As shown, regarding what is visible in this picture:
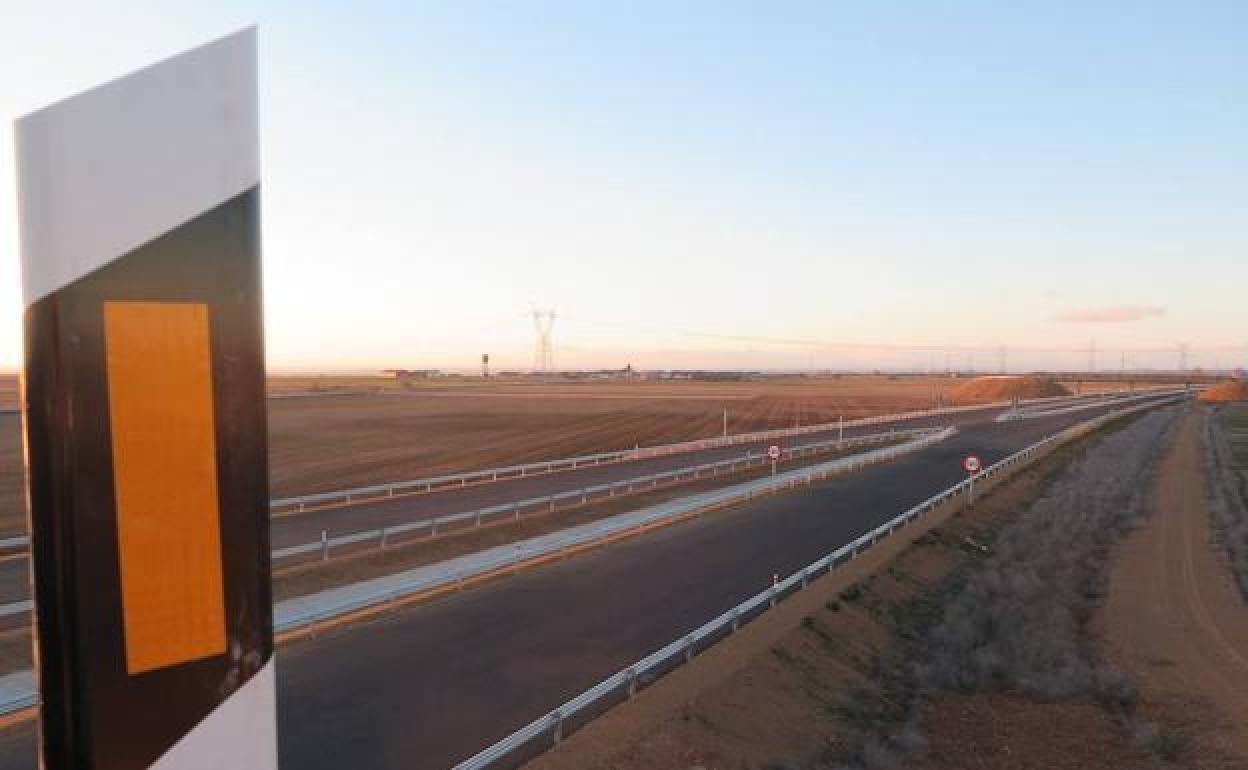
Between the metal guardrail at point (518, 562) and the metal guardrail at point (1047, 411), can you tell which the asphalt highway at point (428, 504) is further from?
the metal guardrail at point (1047, 411)

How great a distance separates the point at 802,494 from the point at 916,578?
10.8m

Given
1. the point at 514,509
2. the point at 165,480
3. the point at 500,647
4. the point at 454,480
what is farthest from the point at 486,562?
the point at 165,480

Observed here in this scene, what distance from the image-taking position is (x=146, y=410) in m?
1.32

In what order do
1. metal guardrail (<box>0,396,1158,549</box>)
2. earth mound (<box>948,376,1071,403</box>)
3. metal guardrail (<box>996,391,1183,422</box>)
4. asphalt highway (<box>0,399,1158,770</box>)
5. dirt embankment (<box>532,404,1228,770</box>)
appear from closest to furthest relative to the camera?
asphalt highway (<box>0,399,1158,770</box>), dirt embankment (<box>532,404,1228,770</box>), metal guardrail (<box>0,396,1158,549</box>), metal guardrail (<box>996,391,1183,422</box>), earth mound (<box>948,376,1071,403</box>)

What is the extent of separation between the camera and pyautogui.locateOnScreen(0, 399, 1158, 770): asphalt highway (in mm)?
10266

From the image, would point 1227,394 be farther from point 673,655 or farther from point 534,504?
point 673,655

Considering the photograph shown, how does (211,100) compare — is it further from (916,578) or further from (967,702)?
(916,578)

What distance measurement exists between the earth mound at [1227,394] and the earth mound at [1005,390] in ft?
69.8

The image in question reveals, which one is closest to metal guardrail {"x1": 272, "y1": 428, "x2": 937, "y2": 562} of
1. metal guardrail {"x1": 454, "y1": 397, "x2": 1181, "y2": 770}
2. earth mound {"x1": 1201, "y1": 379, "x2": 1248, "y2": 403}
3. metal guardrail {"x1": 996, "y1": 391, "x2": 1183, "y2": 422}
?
metal guardrail {"x1": 454, "y1": 397, "x2": 1181, "y2": 770}

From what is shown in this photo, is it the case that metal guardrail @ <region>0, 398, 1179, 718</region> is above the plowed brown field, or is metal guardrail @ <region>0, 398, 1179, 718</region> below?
above

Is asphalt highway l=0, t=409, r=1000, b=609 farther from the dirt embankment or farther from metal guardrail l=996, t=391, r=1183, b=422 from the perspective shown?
metal guardrail l=996, t=391, r=1183, b=422

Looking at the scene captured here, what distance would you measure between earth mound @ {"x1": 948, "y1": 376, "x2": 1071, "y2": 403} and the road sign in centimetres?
13773

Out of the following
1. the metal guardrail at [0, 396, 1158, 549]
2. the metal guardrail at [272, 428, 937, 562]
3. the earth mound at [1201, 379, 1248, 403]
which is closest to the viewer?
the metal guardrail at [272, 428, 937, 562]

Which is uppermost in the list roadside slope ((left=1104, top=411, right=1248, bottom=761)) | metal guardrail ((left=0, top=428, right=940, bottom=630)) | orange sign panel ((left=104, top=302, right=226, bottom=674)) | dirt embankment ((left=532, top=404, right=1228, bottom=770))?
orange sign panel ((left=104, top=302, right=226, bottom=674))
